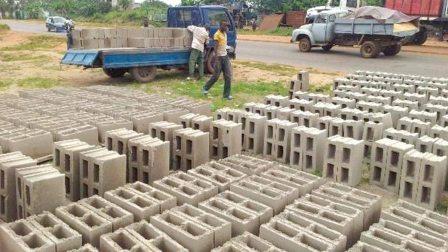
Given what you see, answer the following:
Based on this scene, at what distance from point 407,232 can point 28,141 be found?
13.7ft

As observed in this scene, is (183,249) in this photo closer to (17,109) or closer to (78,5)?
(17,109)

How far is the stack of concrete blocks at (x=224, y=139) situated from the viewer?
19.1 feet

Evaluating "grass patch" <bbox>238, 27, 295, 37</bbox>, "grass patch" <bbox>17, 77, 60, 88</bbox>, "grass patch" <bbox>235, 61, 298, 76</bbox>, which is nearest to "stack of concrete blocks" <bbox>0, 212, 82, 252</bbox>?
"grass patch" <bbox>17, 77, 60, 88</bbox>

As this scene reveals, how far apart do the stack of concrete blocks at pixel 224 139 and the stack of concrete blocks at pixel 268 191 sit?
1523 millimetres

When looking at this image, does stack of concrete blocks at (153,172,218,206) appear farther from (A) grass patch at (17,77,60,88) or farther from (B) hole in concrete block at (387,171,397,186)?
(A) grass patch at (17,77,60,88)

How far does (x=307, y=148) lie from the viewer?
5805 millimetres

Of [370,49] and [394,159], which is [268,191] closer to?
[394,159]

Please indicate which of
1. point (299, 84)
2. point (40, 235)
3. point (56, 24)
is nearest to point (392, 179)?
point (40, 235)

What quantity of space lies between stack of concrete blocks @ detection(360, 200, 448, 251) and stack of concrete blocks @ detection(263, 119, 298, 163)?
2343 mm

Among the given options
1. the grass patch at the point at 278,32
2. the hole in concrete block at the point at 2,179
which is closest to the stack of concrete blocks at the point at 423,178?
the hole in concrete block at the point at 2,179

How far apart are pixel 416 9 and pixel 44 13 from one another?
55767 millimetres

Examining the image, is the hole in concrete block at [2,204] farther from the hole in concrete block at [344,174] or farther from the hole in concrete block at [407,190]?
the hole in concrete block at [407,190]

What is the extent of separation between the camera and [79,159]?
4.52 metres

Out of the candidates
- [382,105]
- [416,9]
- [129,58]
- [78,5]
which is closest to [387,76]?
[382,105]
